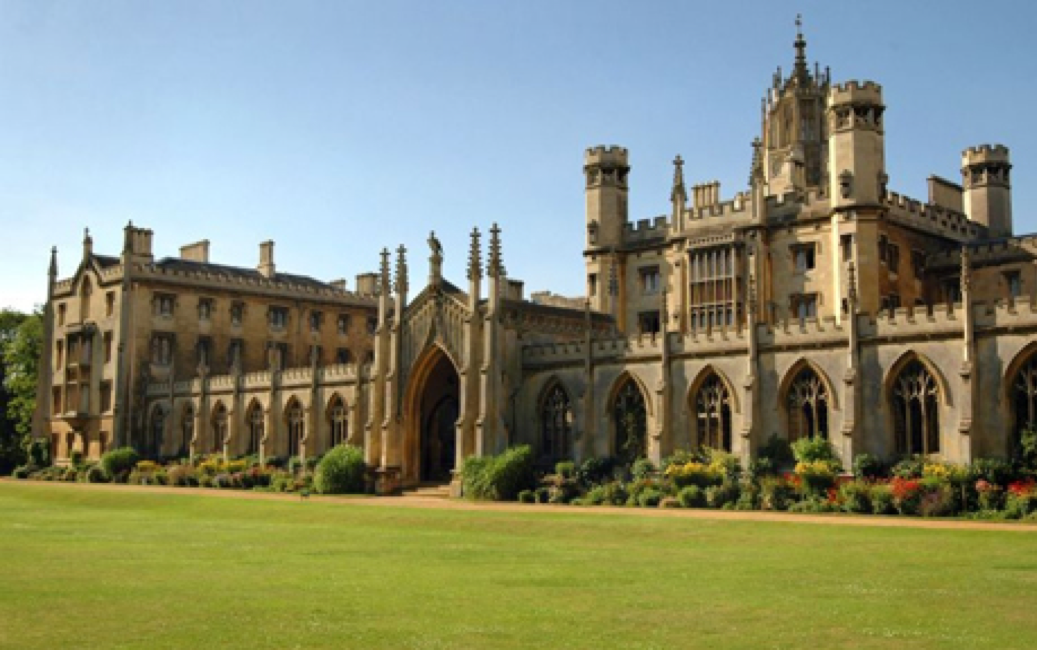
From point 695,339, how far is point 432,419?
47.5ft

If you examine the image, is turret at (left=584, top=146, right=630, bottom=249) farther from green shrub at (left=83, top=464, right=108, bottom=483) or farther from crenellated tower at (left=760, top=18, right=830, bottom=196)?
green shrub at (left=83, top=464, right=108, bottom=483)

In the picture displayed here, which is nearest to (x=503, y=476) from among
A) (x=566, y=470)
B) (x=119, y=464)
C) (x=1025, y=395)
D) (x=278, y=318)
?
(x=566, y=470)

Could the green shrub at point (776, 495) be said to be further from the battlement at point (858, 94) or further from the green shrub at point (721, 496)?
the battlement at point (858, 94)

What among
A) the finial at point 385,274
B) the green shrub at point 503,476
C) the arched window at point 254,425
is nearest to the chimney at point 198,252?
the arched window at point 254,425

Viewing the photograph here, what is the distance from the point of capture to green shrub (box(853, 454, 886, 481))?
34.9 meters

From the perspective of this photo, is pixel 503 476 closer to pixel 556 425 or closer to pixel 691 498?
pixel 556 425

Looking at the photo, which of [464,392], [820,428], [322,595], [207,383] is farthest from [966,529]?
[207,383]

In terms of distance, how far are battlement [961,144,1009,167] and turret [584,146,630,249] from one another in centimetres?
1574

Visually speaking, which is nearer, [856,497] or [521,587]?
[521,587]

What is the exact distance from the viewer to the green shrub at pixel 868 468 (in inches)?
1373

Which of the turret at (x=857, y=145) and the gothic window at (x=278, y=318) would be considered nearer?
the turret at (x=857, y=145)

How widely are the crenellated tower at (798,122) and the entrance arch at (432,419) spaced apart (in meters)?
20.2

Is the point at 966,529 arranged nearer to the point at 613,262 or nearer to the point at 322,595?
the point at 322,595

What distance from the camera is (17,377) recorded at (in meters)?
79.9
